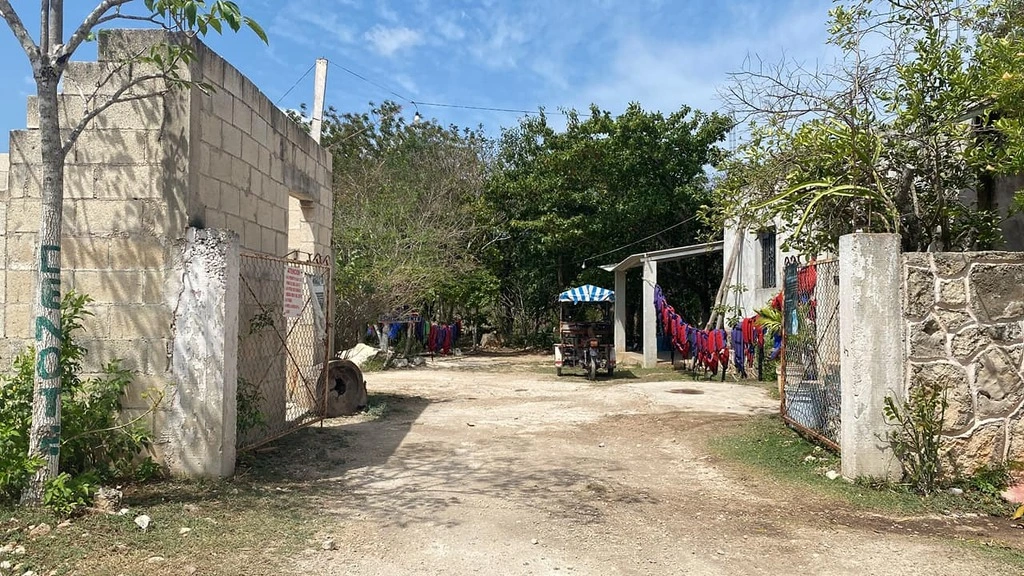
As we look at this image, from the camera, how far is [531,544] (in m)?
4.45

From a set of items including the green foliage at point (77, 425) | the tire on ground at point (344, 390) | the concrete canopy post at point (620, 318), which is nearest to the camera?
the green foliage at point (77, 425)

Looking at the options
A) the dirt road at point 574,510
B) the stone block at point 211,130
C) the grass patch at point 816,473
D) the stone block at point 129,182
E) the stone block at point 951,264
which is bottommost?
the dirt road at point 574,510

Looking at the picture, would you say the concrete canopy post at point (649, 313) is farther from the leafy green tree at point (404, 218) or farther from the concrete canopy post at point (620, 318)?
the leafy green tree at point (404, 218)

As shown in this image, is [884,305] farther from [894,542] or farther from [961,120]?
[961,120]

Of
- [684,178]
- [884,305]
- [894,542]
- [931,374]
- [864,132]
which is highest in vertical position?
[684,178]

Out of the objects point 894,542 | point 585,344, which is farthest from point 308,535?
point 585,344

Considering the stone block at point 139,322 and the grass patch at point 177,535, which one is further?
the stone block at point 139,322

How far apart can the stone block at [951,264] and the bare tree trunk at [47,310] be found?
261 inches

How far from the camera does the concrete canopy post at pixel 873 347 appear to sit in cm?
564

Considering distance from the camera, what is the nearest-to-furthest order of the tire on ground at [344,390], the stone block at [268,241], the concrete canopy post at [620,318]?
the stone block at [268,241] < the tire on ground at [344,390] < the concrete canopy post at [620,318]

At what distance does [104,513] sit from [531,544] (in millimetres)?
2854

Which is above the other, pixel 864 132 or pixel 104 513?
pixel 864 132

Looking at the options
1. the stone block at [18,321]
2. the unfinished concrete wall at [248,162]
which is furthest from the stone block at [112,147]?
the stone block at [18,321]

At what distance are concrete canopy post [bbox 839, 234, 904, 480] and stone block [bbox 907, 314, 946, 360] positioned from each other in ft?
0.37
